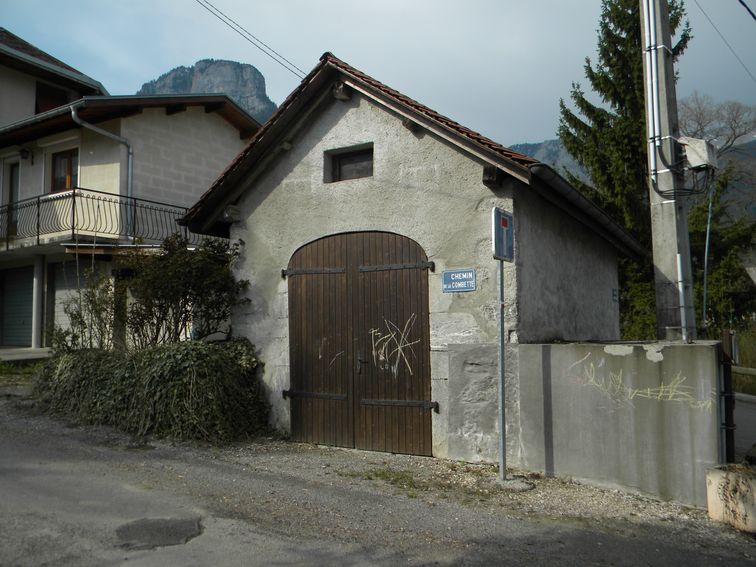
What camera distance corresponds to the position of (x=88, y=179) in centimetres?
1591

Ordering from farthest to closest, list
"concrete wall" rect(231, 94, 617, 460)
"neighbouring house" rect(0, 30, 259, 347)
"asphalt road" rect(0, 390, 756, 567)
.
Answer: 1. "neighbouring house" rect(0, 30, 259, 347)
2. "concrete wall" rect(231, 94, 617, 460)
3. "asphalt road" rect(0, 390, 756, 567)

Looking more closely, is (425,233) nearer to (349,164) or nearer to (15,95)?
(349,164)

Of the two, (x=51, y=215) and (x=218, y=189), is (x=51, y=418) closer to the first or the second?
(x=218, y=189)

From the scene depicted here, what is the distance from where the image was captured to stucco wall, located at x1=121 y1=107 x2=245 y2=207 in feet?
52.3

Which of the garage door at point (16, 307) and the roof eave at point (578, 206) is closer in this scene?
the roof eave at point (578, 206)

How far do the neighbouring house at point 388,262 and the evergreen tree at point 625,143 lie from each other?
10119 mm

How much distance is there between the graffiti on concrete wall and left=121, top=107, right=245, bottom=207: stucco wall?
12.8 m

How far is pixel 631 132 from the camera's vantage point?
18266 millimetres

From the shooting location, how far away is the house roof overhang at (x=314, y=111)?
681 cm

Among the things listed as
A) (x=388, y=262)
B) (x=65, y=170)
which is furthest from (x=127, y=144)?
(x=388, y=262)

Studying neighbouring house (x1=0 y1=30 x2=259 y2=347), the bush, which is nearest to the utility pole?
the bush

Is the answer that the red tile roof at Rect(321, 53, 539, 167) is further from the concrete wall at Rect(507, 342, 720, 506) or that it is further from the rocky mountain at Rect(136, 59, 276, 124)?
the rocky mountain at Rect(136, 59, 276, 124)

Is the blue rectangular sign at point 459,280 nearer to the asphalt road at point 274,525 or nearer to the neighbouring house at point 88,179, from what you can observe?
the asphalt road at point 274,525

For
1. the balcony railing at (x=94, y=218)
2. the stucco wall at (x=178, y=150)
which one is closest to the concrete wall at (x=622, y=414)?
the balcony railing at (x=94, y=218)
